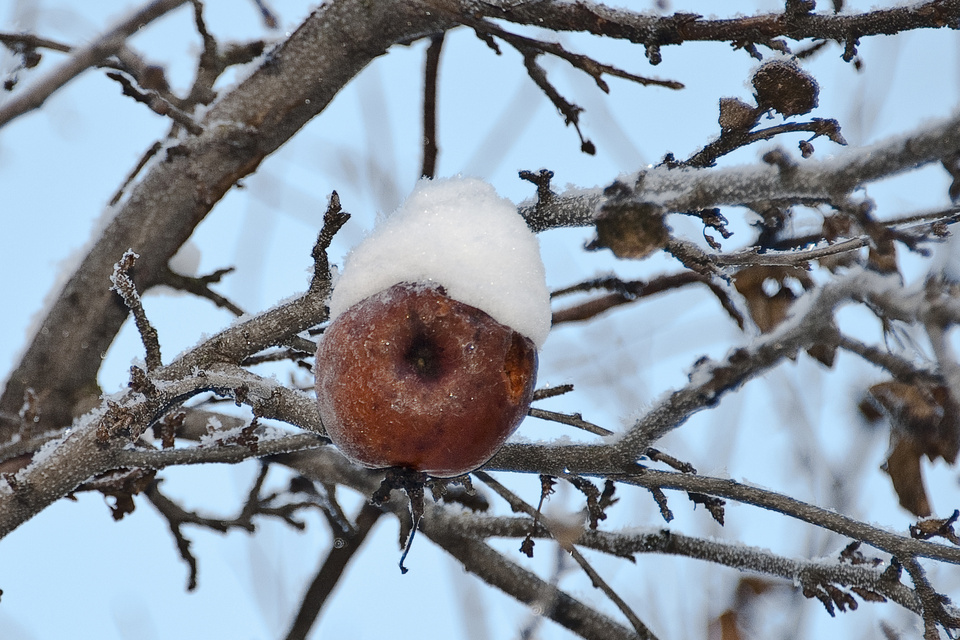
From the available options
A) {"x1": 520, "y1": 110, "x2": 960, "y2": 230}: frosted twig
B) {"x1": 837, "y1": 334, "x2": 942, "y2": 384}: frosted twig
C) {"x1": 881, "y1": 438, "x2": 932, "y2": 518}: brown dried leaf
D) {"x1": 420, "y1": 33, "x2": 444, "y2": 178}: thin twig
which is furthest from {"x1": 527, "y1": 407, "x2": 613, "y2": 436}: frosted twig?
{"x1": 420, "y1": 33, "x2": 444, "y2": 178}: thin twig

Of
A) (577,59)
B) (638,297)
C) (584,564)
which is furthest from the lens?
(638,297)

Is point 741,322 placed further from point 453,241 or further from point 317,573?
point 317,573

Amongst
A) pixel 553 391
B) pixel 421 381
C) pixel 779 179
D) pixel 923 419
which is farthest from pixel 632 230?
pixel 923 419

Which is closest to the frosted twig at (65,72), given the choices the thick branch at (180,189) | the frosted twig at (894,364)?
the thick branch at (180,189)

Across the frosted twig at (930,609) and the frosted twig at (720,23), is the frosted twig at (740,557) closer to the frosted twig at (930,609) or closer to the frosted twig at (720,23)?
the frosted twig at (930,609)

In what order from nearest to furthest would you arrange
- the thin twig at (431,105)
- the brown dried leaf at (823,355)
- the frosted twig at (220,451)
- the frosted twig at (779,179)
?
the frosted twig at (779,179)
the frosted twig at (220,451)
the brown dried leaf at (823,355)
the thin twig at (431,105)

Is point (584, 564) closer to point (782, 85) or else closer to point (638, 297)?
point (638, 297)
